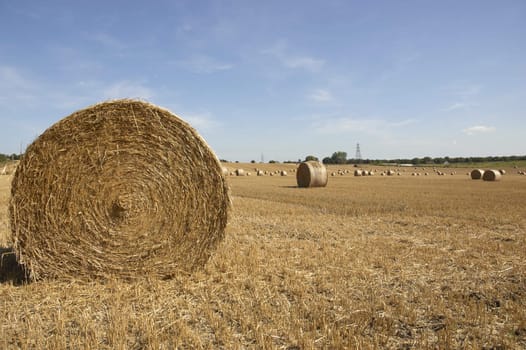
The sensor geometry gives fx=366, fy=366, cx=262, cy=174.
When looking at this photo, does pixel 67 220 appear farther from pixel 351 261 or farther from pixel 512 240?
pixel 512 240

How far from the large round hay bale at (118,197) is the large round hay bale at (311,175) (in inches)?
707

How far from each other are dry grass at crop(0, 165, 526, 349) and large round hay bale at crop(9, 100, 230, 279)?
13.8 inches

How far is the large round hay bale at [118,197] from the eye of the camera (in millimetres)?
4625

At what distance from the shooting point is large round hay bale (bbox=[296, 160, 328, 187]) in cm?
2284

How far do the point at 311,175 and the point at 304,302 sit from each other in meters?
18.8

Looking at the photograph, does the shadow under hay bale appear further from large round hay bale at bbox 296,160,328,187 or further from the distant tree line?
the distant tree line

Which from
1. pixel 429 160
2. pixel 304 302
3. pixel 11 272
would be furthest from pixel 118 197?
pixel 429 160

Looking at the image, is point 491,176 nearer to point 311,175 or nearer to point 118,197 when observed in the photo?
point 311,175

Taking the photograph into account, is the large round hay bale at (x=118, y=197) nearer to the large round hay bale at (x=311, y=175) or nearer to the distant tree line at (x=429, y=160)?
the large round hay bale at (x=311, y=175)

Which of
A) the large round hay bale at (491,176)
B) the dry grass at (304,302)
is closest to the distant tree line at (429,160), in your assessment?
the large round hay bale at (491,176)

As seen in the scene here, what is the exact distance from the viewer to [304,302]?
4.17 meters

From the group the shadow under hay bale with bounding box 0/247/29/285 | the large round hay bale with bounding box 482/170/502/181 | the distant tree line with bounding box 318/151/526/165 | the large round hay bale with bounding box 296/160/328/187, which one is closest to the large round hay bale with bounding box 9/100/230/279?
the shadow under hay bale with bounding box 0/247/29/285

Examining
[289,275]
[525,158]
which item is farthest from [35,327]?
[525,158]

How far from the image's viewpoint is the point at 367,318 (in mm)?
3744
